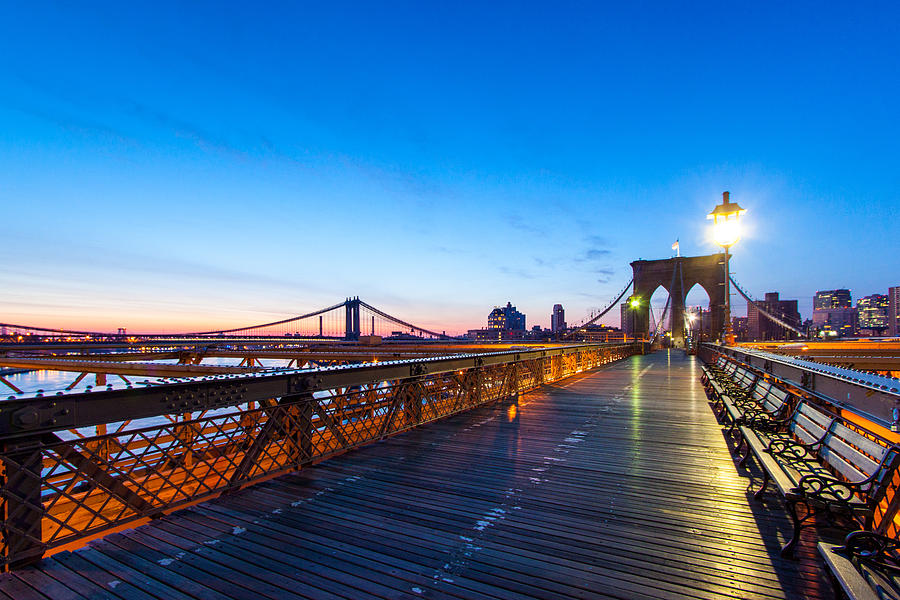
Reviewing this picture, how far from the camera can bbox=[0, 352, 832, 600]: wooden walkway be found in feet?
9.19

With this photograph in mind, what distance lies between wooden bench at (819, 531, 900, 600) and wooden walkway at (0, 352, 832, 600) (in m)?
0.48

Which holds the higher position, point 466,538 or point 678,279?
point 678,279

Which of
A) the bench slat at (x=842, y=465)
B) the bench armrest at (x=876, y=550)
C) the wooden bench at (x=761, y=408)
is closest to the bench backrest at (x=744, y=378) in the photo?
the wooden bench at (x=761, y=408)

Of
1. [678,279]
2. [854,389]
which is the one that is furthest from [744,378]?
[678,279]

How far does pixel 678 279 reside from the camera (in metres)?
54.1

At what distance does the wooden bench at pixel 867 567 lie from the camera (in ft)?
7.02

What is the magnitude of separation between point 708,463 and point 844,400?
184cm

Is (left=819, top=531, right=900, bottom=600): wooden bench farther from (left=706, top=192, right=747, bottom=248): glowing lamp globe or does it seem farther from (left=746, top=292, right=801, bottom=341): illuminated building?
(left=746, top=292, right=801, bottom=341): illuminated building

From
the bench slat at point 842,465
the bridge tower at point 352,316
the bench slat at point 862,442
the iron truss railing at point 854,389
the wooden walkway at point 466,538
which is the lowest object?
the wooden walkway at point 466,538

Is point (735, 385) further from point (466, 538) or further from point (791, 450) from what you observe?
point (466, 538)

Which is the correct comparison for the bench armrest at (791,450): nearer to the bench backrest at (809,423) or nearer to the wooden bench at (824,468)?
the wooden bench at (824,468)

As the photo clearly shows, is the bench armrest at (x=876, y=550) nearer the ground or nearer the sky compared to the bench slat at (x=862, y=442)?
nearer the ground

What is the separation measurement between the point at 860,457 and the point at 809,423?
4.83 ft

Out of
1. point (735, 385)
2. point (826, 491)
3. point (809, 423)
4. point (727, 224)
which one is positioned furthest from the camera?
point (727, 224)
